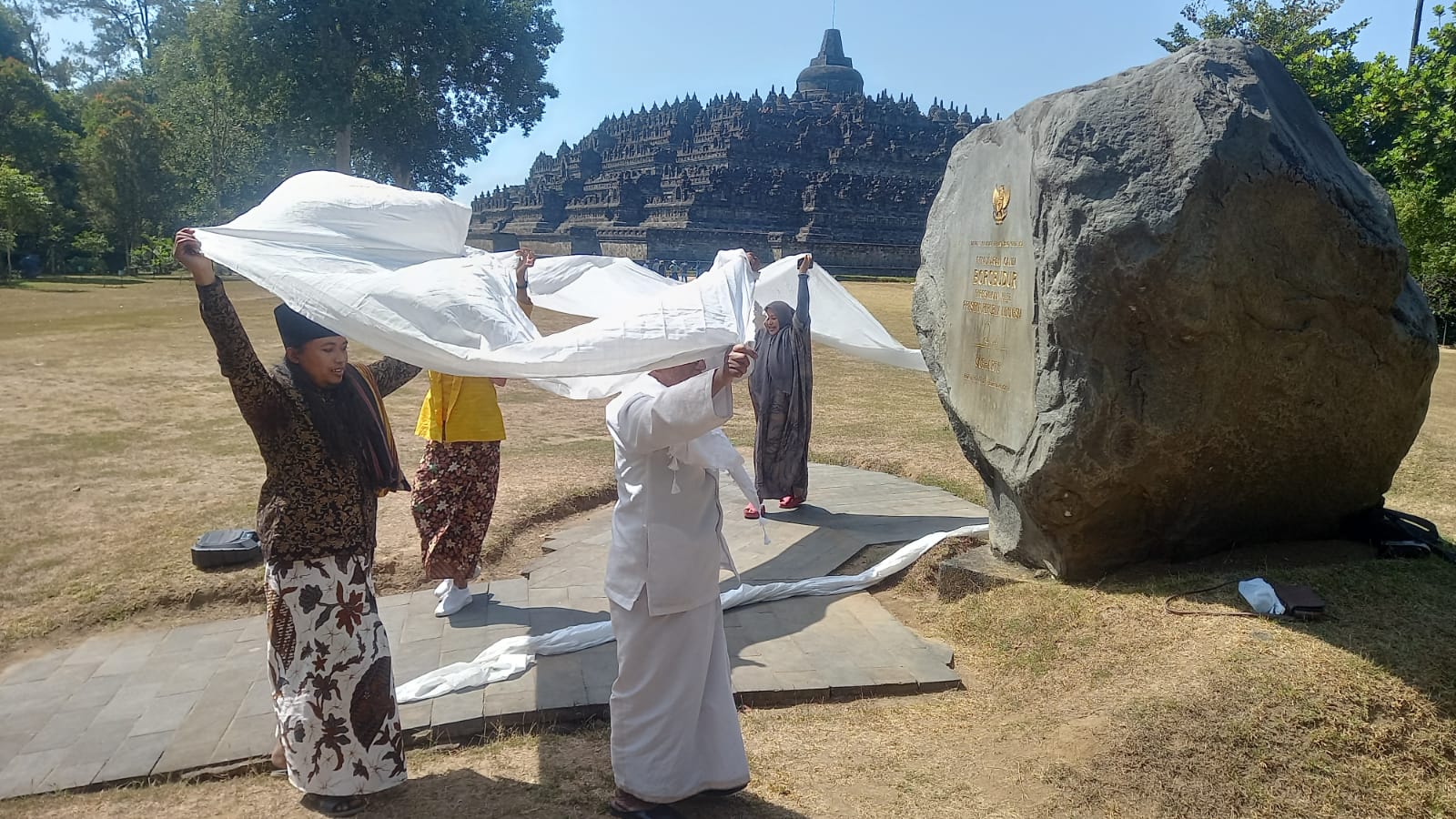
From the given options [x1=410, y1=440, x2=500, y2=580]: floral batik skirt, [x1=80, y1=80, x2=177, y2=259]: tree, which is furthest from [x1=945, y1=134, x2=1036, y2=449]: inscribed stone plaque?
[x1=80, y1=80, x2=177, y2=259]: tree

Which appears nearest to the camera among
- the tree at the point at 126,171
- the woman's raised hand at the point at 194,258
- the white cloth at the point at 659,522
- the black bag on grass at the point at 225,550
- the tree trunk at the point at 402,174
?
the woman's raised hand at the point at 194,258

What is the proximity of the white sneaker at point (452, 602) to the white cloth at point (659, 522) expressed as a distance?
2042 millimetres

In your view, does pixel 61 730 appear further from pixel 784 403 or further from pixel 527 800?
pixel 784 403

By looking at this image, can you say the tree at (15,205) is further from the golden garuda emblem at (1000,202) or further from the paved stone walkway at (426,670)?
the golden garuda emblem at (1000,202)

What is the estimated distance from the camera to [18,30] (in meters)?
43.7

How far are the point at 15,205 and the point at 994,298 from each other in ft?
108

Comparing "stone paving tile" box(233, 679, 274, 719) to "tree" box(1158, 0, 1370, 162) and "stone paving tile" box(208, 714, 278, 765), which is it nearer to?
"stone paving tile" box(208, 714, 278, 765)

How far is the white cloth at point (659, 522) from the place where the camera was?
271 centimetres

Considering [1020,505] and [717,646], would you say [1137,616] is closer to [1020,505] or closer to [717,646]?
[1020,505]

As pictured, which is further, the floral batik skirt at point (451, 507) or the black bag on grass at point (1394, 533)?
the floral batik skirt at point (451, 507)

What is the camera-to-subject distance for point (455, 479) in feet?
15.0

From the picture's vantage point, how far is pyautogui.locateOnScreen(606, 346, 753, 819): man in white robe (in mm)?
2729

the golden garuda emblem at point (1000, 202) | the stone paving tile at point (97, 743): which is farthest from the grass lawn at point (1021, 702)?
the golden garuda emblem at point (1000, 202)

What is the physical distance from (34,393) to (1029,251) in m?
11.2
